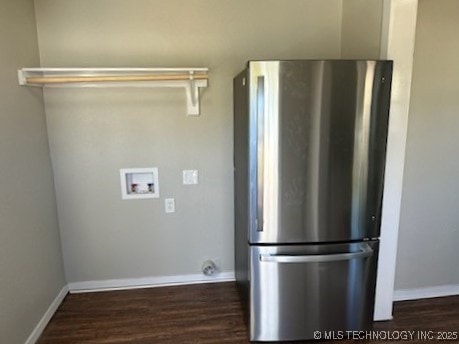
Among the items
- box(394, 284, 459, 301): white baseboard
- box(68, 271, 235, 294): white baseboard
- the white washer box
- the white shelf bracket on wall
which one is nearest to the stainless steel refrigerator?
the white shelf bracket on wall

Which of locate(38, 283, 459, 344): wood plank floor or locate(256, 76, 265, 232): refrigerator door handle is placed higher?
locate(256, 76, 265, 232): refrigerator door handle

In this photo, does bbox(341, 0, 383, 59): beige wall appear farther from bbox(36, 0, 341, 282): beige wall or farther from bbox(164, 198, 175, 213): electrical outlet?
bbox(164, 198, 175, 213): electrical outlet

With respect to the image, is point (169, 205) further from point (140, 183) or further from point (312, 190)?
point (312, 190)

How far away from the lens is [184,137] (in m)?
2.57

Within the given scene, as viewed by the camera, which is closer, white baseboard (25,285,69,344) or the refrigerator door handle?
the refrigerator door handle

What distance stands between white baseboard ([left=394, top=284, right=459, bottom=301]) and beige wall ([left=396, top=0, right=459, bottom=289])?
4 cm

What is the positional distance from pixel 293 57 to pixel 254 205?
4.62 ft

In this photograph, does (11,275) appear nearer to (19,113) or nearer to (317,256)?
(19,113)

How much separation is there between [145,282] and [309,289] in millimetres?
1487

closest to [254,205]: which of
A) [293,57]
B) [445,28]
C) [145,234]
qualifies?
[145,234]

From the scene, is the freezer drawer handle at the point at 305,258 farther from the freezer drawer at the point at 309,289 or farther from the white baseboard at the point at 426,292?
the white baseboard at the point at 426,292

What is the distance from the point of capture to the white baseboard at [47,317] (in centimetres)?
208

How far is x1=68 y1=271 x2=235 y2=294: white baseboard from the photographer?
8.76 feet

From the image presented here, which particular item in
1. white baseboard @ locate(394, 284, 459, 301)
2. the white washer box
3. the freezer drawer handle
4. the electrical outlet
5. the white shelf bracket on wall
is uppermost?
the white shelf bracket on wall
